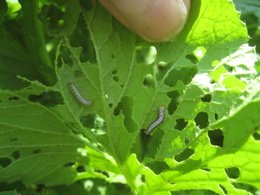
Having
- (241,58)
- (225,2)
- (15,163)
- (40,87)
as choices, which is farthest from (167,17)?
(15,163)

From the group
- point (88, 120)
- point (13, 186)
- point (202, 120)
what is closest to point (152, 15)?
point (88, 120)

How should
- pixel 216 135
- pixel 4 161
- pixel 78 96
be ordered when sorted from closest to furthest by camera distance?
pixel 78 96
pixel 4 161
pixel 216 135

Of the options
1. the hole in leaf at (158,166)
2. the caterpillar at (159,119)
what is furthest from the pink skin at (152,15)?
the hole in leaf at (158,166)

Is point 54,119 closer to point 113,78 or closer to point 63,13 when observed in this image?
point 113,78

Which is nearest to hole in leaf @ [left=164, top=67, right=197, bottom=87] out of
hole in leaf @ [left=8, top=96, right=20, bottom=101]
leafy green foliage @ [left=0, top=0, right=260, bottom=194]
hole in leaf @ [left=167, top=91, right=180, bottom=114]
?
leafy green foliage @ [left=0, top=0, right=260, bottom=194]

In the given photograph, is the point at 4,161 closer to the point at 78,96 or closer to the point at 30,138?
the point at 30,138

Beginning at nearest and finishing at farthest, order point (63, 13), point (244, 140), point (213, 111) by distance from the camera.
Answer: point (244, 140) → point (213, 111) → point (63, 13)

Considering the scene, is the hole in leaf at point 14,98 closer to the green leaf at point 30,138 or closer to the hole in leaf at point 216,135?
the green leaf at point 30,138
